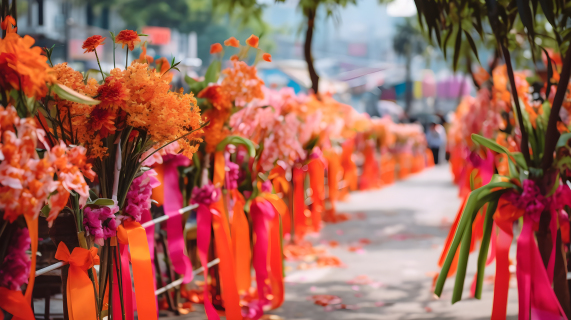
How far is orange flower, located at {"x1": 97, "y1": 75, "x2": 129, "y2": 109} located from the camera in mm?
1974

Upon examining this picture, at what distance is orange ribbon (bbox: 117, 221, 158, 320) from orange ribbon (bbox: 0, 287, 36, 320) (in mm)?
604

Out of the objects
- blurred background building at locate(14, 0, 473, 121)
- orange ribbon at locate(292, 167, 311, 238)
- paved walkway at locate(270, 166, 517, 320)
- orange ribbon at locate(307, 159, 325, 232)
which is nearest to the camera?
paved walkway at locate(270, 166, 517, 320)

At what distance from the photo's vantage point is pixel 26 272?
5.91 feet

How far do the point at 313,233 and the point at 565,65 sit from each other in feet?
14.0

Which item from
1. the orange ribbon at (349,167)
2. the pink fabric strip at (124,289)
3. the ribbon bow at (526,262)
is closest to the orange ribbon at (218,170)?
the pink fabric strip at (124,289)

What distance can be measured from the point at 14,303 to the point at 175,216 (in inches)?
59.8

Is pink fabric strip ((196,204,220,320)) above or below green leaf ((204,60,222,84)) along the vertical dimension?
below

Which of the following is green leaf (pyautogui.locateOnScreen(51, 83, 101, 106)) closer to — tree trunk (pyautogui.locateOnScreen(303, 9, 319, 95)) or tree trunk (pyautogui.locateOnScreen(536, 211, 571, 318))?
tree trunk (pyautogui.locateOnScreen(536, 211, 571, 318))

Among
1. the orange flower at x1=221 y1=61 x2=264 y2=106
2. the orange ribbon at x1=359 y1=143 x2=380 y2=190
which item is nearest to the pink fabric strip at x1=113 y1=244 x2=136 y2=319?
the orange flower at x1=221 y1=61 x2=264 y2=106

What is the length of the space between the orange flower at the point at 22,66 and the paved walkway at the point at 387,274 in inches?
97.3

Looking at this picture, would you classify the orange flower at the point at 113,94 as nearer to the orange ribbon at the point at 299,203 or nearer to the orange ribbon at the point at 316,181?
the orange ribbon at the point at 299,203

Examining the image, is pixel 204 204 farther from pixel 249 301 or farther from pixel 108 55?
pixel 108 55

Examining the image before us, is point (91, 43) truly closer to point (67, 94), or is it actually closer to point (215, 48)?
point (67, 94)

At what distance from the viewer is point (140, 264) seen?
2441mm
